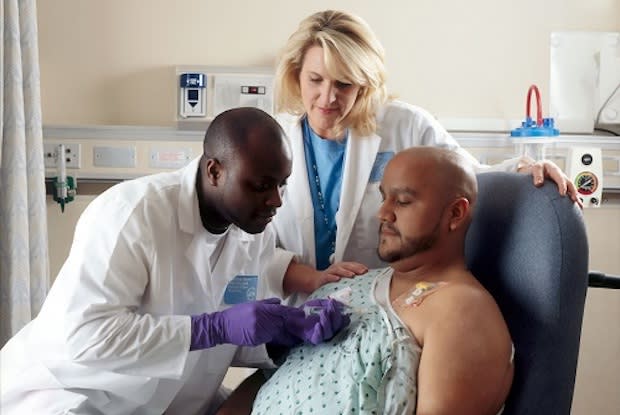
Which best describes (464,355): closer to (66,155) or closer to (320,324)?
(320,324)

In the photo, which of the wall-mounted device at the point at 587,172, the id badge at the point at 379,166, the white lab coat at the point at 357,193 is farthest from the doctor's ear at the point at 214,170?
the wall-mounted device at the point at 587,172

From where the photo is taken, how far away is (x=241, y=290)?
1755 mm

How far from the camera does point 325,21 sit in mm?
1930

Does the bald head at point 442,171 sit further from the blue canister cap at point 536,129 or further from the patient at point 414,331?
the blue canister cap at point 536,129

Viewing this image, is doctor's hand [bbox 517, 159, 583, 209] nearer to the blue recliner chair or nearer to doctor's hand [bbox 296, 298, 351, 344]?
the blue recliner chair

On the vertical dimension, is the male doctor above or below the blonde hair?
below

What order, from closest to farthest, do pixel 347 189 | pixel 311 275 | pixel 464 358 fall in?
pixel 464 358
pixel 311 275
pixel 347 189

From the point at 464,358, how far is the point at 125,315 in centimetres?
64

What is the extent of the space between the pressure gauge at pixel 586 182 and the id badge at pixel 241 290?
159cm

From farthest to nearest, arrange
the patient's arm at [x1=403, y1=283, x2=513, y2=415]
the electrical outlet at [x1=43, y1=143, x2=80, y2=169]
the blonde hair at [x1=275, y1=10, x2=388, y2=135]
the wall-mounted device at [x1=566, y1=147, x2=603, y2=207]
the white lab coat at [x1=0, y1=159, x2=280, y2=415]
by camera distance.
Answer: the wall-mounted device at [x1=566, y1=147, x2=603, y2=207] → the electrical outlet at [x1=43, y1=143, x2=80, y2=169] → the blonde hair at [x1=275, y1=10, x2=388, y2=135] → the white lab coat at [x1=0, y1=159, x2=280, y2=415] → the patient's arm at [x1=403, y1=283, x2=513, y2=415]

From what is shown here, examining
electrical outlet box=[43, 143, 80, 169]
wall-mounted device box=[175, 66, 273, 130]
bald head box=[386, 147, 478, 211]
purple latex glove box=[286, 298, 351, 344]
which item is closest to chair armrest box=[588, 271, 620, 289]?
bald head box=[386, 147, 478, 211]

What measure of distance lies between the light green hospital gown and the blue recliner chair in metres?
0.21

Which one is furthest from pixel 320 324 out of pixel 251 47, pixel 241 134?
pixel 251 47

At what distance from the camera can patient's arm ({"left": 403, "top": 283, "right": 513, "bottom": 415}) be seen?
4.16 ft
